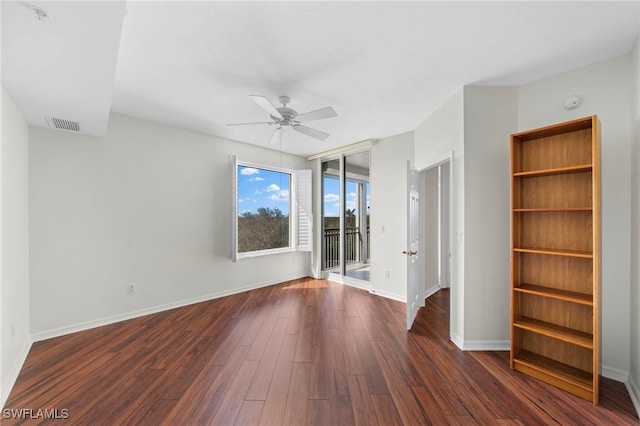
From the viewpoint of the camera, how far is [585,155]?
2.18 metres

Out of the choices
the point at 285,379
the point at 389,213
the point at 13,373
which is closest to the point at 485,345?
the point at 285,379

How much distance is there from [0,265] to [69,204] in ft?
4.20

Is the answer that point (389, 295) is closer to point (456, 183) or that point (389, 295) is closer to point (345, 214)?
point (345, 214)

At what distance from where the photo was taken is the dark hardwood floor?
1790 millimetres

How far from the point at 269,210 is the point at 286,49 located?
347 cm

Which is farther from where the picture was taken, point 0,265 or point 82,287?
point 82,287

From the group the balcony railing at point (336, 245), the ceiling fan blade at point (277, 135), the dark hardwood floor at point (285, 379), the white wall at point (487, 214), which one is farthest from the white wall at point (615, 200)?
the balcony railing at point (336, 245)

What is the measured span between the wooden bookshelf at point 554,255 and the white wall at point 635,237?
0.23 metres

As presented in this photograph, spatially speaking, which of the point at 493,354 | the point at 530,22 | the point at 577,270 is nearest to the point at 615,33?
the point at 530,22

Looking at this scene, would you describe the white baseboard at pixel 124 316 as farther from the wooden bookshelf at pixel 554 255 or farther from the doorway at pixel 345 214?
the wooden bookshelf at pixel 554 255

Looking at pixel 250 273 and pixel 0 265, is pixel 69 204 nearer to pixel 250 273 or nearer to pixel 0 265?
pixel 0 265

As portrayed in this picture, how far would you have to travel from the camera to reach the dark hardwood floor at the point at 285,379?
5.87ft

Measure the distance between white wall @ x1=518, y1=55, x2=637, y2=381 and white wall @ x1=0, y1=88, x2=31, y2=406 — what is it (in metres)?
4.79

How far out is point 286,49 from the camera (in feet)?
6.86
